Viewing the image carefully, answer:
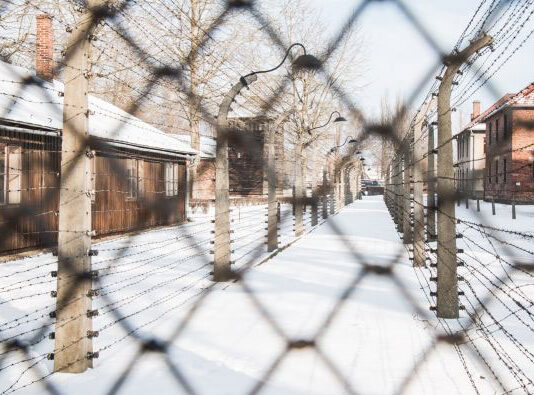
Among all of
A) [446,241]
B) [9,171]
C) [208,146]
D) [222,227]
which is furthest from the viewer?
[9,171]

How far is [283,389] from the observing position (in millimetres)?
3051

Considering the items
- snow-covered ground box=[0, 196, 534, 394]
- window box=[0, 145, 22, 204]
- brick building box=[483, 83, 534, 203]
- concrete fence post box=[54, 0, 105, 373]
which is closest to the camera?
brick building box=[483, 83, 534, 203]

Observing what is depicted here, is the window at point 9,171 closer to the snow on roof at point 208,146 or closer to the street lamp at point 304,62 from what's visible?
the snow on roof at point 208,146

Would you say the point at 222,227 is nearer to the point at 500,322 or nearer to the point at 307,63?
the point at 500,322

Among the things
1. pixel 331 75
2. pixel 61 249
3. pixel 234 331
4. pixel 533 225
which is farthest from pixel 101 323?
pixel 533 225

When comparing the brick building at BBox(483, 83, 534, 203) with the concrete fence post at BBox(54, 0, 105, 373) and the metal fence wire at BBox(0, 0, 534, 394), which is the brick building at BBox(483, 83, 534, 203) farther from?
the concrete fence post at BBox(54, 0, 105, 373)

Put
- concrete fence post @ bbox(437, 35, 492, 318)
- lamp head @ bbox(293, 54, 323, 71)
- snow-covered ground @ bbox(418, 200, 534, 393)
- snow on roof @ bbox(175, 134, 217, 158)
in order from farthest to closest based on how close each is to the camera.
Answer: concrete fence post @ bbox(437, 35, 492, 318), snow-covered ground @ bbox(418, 200, 534, 393), snow on roof @ bbox(175, 134, 217, 158), lamp head @ bbox(293, 54, 323, 71)

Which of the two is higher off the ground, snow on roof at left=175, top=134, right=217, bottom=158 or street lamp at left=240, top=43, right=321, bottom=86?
street lamp at left=240, top=43, right=321, bottom=86

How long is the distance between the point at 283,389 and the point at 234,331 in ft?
4.09

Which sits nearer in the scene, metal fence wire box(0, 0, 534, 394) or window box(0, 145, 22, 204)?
metal fence wire box(0, 0, 534, 394)

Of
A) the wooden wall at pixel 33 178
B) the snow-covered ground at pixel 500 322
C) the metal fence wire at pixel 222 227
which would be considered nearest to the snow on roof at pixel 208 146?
the metal fence wire at pixel 222 227

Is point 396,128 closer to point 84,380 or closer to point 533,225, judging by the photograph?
point 84,380

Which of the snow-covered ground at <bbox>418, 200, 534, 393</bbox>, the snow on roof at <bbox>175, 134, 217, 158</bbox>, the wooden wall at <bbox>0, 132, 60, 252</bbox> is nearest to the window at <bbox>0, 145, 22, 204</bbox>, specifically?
the wooden wall at <bbox>0, 132, 60, 252</bbox>

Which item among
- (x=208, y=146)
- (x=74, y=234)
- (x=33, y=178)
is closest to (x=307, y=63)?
(x=208, y=146)
